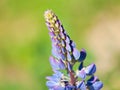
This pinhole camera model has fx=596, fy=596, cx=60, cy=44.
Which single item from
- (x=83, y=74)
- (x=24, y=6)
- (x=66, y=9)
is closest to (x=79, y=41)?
(x=66, y=9)

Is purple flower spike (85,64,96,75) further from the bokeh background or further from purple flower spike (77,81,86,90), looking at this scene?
the bokeh background

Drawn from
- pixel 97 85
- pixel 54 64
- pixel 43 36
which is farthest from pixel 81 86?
pixel 43 36

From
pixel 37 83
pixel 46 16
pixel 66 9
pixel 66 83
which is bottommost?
pixel 66 83

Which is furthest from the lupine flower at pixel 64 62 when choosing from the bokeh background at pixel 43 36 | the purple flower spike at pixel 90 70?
the bokeh background at pixel 43 36

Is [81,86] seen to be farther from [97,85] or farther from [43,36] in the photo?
[43,36]

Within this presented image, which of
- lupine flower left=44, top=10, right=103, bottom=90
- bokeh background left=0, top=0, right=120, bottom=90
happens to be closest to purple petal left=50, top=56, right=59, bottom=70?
lupine flower left=44, top=10, right=103, bottom=90

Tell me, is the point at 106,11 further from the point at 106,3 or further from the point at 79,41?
the point at 79,41
